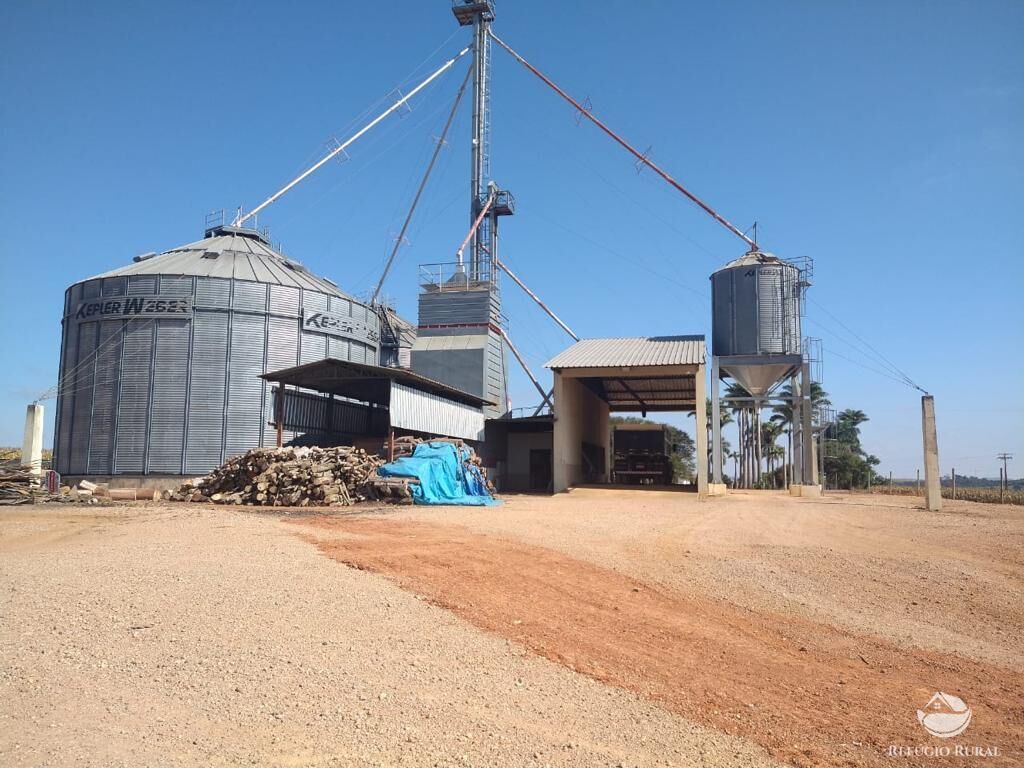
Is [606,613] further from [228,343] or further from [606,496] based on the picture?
[228,343]

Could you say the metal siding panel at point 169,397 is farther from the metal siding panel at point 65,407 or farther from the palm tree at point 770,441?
the palm tree at point 770,441

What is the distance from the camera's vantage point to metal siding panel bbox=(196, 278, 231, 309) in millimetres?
36875

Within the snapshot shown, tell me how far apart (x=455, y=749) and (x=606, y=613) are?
3.96m

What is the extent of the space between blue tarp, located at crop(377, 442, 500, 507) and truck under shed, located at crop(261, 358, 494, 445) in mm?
2546

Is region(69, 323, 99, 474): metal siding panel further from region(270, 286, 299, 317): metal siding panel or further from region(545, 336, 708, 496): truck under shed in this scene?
region(545, 336, 708, 496): truck under shed

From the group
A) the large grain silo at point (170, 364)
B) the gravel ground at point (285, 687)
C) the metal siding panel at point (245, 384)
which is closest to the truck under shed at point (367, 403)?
the metal siding panel at point (245, 384)

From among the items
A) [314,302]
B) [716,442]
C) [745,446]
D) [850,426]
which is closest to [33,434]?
[314,302]

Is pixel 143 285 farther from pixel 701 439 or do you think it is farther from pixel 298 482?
pixel 701 439

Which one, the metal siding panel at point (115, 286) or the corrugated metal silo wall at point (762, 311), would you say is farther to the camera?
the metal siding panel at point (115, 286)

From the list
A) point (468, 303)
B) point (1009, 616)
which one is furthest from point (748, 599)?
point (468, 303)

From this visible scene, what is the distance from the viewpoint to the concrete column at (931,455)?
25.1 m

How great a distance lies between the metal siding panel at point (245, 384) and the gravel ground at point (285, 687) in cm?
2816

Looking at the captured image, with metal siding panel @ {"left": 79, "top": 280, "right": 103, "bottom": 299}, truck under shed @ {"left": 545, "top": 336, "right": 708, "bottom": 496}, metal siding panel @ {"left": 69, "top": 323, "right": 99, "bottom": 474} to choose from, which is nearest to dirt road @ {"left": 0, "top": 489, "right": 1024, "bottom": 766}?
truck under shed @ {"left": 545, "top": 336, "right": 708, "bottom": 496}

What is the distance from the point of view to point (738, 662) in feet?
22.1
